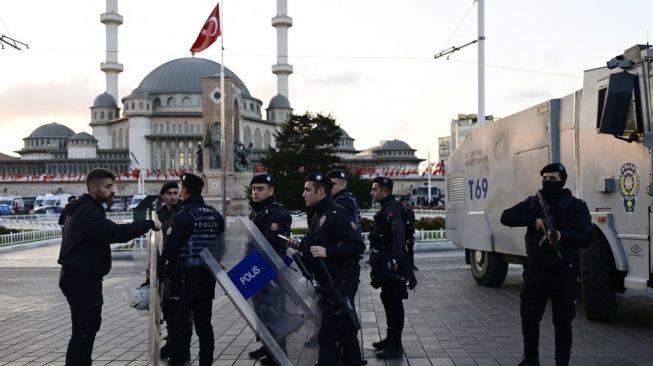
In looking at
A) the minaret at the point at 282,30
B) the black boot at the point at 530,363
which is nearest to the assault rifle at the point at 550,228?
the black boot at the point at 530,363

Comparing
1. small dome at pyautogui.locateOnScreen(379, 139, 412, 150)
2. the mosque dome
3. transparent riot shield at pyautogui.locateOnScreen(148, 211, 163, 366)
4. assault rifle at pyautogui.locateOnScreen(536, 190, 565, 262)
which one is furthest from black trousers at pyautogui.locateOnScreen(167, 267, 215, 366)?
small dome at pyautogui.locateOnScreen(379, 139, 412, 150)

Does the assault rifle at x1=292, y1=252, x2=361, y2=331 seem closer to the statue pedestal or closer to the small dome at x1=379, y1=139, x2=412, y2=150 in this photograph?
the statue pedestal

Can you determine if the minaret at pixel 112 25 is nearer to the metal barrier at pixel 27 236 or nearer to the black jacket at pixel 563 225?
the metal barrier at pixel 27 236

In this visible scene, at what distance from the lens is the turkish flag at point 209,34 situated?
24.7 metres

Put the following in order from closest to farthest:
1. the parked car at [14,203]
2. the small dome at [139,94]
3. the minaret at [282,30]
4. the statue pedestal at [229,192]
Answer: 1. the statue pedestal at [229,192]
2. the parked car at [14,203]
3. the minaret at [282,30]
4. the small dome at [139,94]

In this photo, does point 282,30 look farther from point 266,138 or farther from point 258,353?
point 258,353

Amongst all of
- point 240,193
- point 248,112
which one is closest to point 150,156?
point 248,112

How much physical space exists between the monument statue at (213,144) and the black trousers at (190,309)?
33.5m

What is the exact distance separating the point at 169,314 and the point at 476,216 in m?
6.71

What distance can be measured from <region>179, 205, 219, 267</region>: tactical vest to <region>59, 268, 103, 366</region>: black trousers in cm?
81

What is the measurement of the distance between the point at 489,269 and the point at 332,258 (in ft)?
22.4

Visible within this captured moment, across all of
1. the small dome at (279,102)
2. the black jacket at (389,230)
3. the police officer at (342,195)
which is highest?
the small dome at (279,102)

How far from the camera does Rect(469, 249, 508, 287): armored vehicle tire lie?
1099 centimetres

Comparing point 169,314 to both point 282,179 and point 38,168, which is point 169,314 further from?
point 38,168
